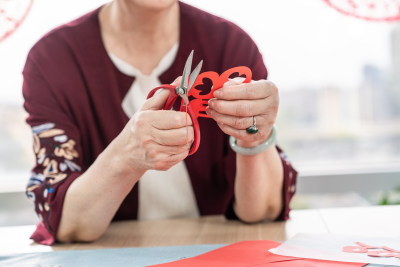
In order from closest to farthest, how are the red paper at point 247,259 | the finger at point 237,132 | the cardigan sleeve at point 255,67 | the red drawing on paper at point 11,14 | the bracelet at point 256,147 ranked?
the red paper at point 247,259, the finger at point 237,132, the bracelet at point 256,147, the cardigan sleeve at point 255,67, the red drawing on paper at point 11,14

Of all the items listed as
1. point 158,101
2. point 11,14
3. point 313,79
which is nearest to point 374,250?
point 158,101

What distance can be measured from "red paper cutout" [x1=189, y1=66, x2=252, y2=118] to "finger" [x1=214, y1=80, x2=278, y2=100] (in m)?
0.01

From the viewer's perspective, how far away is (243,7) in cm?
219

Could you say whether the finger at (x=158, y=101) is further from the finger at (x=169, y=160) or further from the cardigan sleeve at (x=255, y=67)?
the cardigan sleeve at (x=255, y=67)

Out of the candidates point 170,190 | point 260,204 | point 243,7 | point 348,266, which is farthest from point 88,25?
point 243,7

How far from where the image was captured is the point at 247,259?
0.86m

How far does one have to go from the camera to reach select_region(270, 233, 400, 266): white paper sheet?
32.3 inches

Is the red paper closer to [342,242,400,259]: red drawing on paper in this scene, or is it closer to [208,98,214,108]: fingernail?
[342,242,400,259]: red drawing on paper

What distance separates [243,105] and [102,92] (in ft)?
1.53

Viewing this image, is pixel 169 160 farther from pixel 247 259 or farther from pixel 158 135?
pixel 247 259

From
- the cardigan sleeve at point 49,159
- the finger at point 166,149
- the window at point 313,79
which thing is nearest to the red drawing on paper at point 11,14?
the cardigan sleeve at point 49,159

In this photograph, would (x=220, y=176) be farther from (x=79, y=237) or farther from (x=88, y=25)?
(x=88, y=25)

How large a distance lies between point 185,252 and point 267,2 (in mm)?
1549

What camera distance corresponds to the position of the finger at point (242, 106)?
0.88 meters
